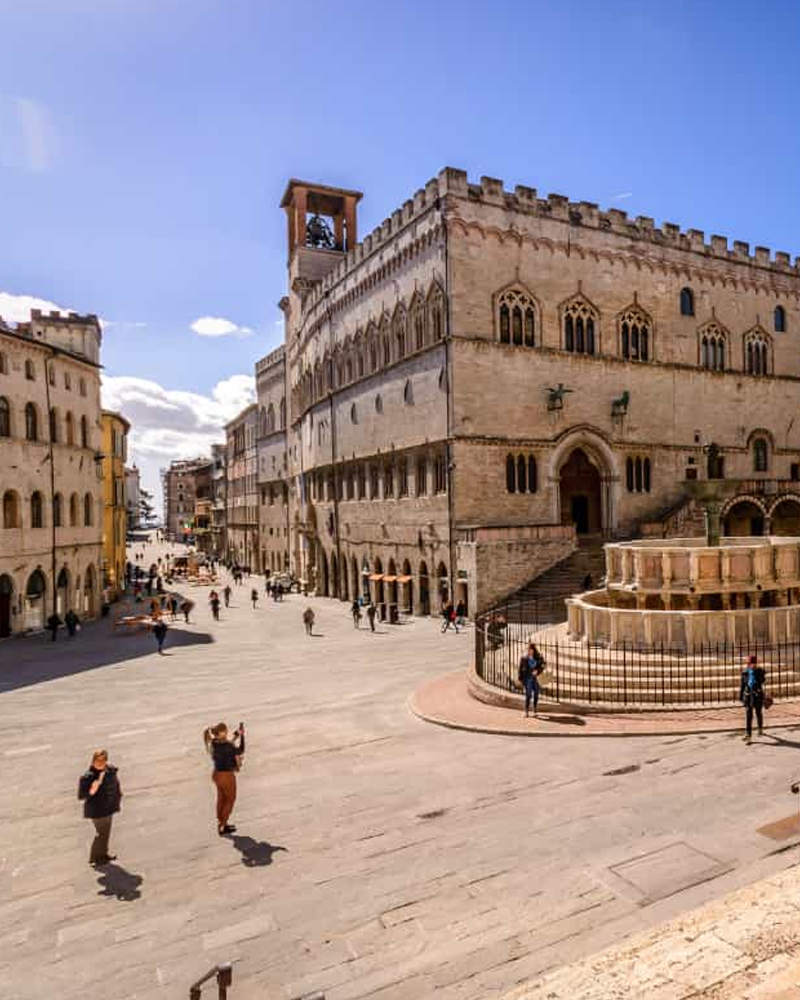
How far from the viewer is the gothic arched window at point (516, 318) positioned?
31750 mm

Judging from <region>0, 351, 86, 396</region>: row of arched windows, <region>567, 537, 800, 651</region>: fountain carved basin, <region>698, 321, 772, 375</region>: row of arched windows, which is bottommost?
<region>567, 537, 800, 651</region>: fountain carved basin

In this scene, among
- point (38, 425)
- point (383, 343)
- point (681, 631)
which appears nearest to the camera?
point (681, 631)

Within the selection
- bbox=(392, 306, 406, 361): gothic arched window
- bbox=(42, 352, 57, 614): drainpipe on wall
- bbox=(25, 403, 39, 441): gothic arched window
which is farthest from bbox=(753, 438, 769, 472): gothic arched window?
bbox=(25, 403, 39, 441): gothic arched window

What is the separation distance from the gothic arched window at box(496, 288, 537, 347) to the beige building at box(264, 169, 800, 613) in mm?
74

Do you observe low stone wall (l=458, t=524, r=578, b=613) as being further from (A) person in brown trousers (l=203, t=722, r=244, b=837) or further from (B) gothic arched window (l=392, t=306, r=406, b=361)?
(A) person in brown trousers (l=203, t=722, r=244, b=837)

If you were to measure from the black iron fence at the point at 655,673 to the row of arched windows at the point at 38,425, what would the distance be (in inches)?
981

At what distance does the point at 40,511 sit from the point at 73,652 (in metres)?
9.27

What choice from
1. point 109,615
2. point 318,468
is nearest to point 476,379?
point 318,468

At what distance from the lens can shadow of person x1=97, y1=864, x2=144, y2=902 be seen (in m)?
7.29

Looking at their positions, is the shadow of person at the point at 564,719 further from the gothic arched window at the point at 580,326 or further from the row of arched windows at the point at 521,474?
the gothic arched window at the point at 580,326

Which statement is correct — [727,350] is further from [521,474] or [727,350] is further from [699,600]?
[699,600]

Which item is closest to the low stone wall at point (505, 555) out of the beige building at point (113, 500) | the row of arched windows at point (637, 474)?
the row of arched windows at point (637, 474)

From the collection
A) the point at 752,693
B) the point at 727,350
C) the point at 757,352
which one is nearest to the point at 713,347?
the point at 727,350

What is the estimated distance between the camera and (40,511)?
3159 cm
